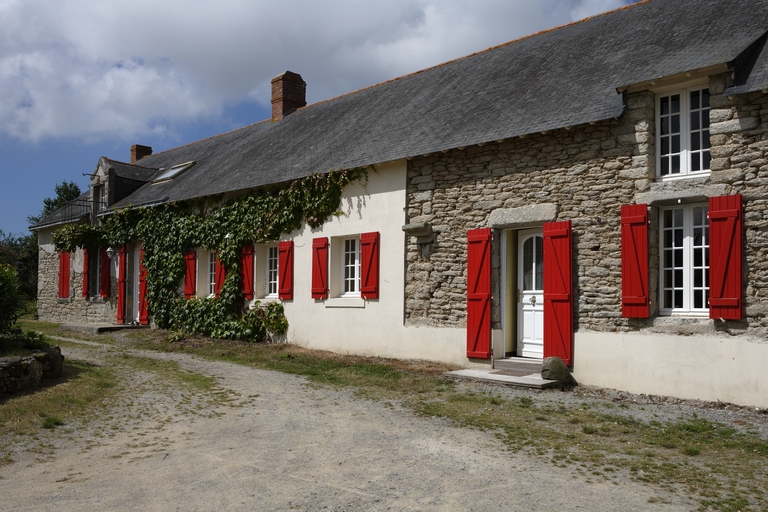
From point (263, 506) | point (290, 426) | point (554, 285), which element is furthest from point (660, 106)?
point (263, 506)

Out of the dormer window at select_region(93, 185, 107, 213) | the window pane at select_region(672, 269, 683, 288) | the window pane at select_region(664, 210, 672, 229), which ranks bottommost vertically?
the window pane at select_region(672, 269, 683, 288)

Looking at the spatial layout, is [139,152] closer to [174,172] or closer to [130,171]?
[130,171]

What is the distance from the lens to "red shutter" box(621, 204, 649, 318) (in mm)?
8188

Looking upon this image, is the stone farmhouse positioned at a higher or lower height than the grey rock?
higher

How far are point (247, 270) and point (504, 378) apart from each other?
707 centimetres

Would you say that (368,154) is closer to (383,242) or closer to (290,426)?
(383,242)

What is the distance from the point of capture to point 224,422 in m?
6.78

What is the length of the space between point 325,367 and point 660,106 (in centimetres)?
620

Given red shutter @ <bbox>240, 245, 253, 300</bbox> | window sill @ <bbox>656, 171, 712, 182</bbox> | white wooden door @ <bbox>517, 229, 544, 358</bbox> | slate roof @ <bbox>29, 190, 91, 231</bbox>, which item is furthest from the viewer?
slate roof @ <bbox>29, 190, 91, 231</bbox>

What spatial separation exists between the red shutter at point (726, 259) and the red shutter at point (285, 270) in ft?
25.9

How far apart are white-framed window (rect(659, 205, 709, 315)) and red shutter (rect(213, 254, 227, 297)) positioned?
30.8 feet

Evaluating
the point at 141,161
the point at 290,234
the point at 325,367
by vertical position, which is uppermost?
the point at 141,161

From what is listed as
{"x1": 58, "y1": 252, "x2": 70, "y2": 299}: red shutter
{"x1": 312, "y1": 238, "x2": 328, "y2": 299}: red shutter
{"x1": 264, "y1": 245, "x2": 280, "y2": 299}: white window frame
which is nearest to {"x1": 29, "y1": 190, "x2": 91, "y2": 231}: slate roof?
{"x1": 58, "y1": 252, "x2": 70, "y2": 299}: red shutter

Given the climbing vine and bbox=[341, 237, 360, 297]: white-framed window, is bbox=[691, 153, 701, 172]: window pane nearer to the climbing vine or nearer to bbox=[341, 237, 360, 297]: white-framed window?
the climbing vine
